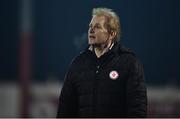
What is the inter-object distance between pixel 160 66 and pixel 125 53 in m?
2.30

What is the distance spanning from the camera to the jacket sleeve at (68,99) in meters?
3.40

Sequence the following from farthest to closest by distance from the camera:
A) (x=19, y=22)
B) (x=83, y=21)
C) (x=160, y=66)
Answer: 1. (x=19, y=22)
2. (x=160, y=66)
3. (x=83, y=21)

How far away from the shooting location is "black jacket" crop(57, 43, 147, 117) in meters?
3.25

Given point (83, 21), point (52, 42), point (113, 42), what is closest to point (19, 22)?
point (52, 42)

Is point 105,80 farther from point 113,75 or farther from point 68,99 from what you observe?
point 68,99

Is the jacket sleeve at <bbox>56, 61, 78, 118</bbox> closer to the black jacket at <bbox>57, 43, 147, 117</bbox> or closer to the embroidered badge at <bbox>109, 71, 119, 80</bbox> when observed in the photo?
the black jacket at <bbox>57, 43, 147, 117</bbox>

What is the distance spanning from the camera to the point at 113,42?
3418mm

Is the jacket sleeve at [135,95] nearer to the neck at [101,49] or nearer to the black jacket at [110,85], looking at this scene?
the black jacket at [110,85]

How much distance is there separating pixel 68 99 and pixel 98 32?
1.16 feet

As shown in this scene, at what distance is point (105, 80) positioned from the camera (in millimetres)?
3303

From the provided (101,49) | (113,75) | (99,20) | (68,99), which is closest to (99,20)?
(99,20)

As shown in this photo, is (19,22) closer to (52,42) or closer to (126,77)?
(52,42)

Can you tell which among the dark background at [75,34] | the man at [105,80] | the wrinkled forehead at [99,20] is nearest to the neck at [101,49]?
the man at [105,80]

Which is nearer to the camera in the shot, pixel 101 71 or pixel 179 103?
pixel 101 71
